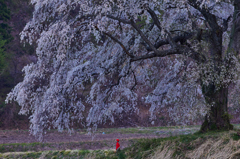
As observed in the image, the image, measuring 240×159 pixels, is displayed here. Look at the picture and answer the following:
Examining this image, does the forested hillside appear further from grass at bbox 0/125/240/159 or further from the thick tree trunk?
the thick tree trunk

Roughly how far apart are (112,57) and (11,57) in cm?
1922

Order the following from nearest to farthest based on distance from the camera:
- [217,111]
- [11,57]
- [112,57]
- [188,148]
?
[188,148] < [217,111] < [112,57] < [11,57]

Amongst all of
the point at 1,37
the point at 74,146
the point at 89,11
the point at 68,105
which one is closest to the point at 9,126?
the point at 1,37

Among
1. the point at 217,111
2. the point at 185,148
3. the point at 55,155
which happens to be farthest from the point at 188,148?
the point at 55,155

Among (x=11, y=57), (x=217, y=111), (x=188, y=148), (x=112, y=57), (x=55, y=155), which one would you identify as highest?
(x=11, y=57)

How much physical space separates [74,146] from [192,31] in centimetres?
680

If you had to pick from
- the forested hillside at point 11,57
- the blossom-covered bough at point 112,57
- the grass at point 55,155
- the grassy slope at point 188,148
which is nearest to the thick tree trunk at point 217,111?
the blossom-covered bough at point 112,57

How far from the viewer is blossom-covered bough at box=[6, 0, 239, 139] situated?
8.09 meters

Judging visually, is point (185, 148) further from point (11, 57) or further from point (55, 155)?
point (11, 57)

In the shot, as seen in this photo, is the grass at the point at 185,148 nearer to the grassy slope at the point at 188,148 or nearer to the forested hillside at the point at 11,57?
the grassy slope at the point at 188,148

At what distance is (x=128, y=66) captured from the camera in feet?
30.8

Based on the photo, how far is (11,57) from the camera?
85.7 feet

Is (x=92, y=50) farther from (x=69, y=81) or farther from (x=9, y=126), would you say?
(x=9, y=126)

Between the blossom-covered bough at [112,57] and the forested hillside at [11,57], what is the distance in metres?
15.1
